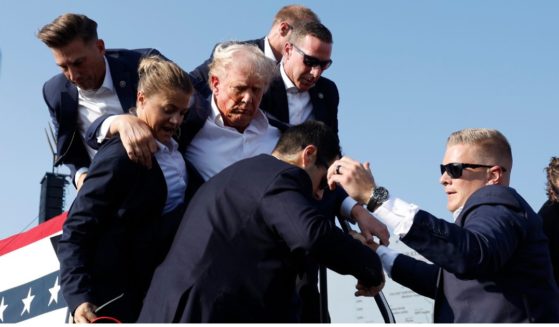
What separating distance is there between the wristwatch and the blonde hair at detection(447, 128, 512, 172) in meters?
0.89

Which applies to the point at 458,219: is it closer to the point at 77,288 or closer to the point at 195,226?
the point at 195,226

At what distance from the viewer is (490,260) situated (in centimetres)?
378

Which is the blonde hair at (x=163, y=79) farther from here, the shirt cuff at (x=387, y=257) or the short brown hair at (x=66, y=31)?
the shirt cuff at (x=387, y=257)

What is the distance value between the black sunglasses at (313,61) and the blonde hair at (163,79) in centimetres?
144

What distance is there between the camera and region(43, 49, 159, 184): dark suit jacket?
4.70m

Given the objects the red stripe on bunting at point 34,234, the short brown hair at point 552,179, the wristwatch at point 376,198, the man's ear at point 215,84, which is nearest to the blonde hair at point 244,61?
the man's ear at point 215,84

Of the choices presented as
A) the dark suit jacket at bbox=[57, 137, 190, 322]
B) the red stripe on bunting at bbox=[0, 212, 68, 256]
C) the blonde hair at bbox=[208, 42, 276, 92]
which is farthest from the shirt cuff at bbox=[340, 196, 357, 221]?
the red stripe on bunting at bbox=[0, 212, 68, 256]

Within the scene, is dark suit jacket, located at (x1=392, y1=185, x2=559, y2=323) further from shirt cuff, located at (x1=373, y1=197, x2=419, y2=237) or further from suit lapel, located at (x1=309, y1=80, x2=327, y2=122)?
suit lapel, located at (x1=309, y1=80, x2=327, y2=122)

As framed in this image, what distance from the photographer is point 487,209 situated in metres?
4.02

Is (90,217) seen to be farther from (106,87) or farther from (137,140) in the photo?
(106,87)

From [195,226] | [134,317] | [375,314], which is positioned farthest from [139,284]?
[375,314]

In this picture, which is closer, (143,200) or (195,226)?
(195,226)

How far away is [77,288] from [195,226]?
689 millimetres

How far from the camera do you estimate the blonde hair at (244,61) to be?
14.4 feet
